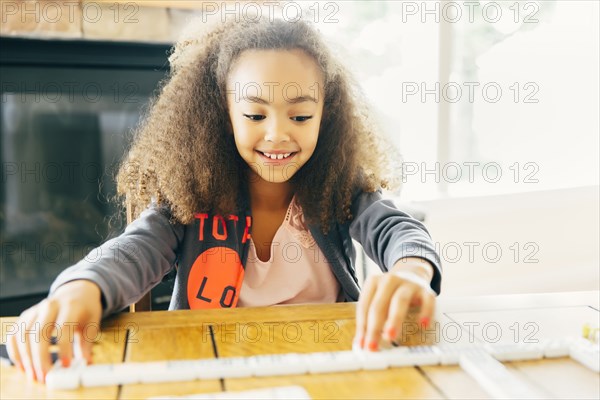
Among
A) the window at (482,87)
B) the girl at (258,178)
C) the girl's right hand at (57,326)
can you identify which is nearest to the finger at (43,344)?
the girl's right hand at (57,326)

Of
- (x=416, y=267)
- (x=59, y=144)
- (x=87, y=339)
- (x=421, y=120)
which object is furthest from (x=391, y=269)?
(x=421, y=120)

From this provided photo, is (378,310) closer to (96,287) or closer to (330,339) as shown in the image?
(330,339)

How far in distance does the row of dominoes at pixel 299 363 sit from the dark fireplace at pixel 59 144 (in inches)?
63.9

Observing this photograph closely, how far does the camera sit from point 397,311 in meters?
0.65

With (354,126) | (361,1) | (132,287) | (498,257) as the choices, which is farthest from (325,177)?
(498,257)

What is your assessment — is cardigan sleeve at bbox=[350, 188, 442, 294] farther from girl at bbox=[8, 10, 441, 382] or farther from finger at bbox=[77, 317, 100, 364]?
finger at bbox=[77, 317, 100, 364]

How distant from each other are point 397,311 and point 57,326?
34 cm

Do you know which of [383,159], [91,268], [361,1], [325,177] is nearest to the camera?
[91,268]

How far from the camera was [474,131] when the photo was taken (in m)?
2.66

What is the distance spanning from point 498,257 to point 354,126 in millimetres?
1626

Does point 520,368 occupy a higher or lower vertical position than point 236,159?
lower

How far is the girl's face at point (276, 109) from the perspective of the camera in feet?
3.33

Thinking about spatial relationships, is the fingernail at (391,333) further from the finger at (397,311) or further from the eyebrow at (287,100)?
the eyebrow at (287,100)

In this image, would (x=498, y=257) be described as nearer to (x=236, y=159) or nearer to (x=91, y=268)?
(x=236, y=159)
